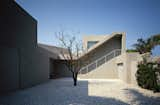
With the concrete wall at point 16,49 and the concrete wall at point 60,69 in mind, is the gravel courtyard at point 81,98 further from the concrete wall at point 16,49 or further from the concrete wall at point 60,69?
the concrete wall at point 60,69

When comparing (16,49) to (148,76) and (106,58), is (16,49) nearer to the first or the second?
(148,76)

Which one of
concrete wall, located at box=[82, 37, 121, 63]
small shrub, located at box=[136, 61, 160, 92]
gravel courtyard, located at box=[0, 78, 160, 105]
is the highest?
concrete wall, located at box=[82, 37, 121, 63]

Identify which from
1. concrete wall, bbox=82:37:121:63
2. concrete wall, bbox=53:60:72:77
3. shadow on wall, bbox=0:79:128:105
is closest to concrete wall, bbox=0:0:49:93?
shadow on wall, bbox=0:79:128:105

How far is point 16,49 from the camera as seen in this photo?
8.90 m

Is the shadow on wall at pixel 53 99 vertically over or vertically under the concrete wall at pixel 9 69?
under

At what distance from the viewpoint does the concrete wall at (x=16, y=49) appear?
7.64m

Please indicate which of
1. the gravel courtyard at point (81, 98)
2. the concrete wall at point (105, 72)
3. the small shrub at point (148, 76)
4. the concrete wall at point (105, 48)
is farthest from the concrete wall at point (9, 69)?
the concrete wall at point (105, 48)

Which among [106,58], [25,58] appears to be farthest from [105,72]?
[25,58]

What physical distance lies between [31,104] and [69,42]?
28.7 feet

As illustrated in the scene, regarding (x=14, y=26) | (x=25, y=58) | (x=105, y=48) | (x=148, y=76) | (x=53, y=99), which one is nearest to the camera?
(x=53, y=99)

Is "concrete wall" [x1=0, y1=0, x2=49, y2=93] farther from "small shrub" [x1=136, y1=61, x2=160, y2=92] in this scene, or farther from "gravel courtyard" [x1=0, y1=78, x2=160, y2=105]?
"small shrub" [x1=136, y1=61, x2=160, y2=92]

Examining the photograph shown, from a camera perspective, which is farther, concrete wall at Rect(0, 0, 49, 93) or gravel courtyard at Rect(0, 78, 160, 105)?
concrete wall at Rect(0, 0, 49, 93)

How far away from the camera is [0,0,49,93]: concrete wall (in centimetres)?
764

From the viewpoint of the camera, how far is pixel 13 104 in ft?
18.5
